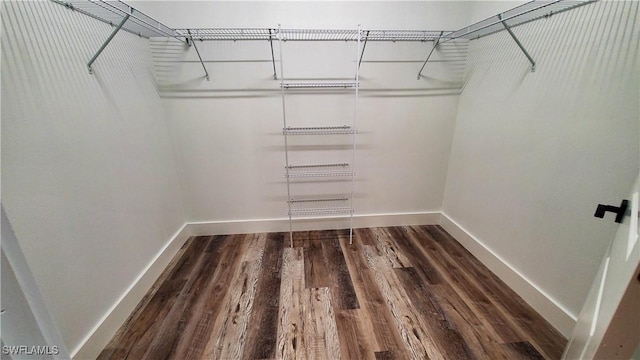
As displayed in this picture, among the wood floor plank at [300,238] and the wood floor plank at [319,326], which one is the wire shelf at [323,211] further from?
the wood floor plank at [319,326]

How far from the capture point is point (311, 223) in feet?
8.28

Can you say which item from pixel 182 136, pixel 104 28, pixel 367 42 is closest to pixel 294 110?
pixel 367 42

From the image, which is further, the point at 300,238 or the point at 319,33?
the point at 300,238

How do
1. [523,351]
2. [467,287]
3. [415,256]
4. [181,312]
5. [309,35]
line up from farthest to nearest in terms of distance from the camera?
[415,256] → [309,35] → [467,287] → [181,312] → [523,351]

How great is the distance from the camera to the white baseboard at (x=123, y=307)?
3.98 feet

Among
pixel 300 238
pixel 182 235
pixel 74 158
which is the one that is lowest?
pixel 300 238

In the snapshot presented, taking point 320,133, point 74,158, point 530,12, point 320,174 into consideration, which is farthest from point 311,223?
point 530,12

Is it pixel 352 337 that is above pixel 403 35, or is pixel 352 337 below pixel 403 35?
below

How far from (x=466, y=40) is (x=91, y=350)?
3.37 metres

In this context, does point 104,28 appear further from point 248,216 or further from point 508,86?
point 508,86

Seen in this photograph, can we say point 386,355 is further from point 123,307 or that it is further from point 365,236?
point 123,307

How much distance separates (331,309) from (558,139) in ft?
5.55

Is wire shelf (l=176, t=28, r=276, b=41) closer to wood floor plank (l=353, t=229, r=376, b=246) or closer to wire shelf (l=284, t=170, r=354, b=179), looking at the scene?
wire shelf (l=284, t=170, r=354, b=179)

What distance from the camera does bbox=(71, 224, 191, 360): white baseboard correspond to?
121cm
